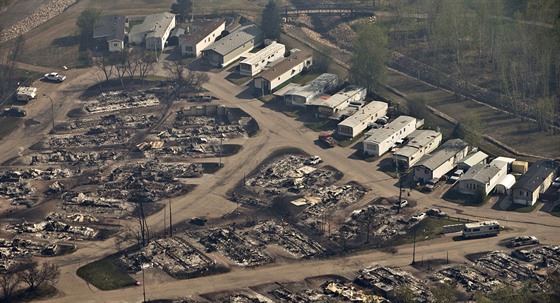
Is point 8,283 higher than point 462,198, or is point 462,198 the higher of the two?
point 8,283

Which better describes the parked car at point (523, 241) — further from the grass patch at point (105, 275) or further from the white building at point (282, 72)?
the white building at point (282, 72)

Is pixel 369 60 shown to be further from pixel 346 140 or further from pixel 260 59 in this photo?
pixel 260 59

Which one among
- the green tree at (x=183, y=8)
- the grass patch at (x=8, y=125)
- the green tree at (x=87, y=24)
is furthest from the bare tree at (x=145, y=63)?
the grass patch at (x=8, y=125)

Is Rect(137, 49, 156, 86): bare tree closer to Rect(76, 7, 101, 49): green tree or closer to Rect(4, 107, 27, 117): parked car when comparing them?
Rect(76, 7, 101, 49): green tree

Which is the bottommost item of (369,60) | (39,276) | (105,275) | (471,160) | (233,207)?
(233,207)

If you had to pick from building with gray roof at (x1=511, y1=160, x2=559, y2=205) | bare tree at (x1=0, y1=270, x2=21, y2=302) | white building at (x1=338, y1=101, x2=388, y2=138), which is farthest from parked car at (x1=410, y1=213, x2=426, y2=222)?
bare tree at (x1=0, y1=270, x2=21, y2=302)

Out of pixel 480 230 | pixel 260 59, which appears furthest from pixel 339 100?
pixel 480 230

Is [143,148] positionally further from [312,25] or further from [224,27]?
[312,25]
